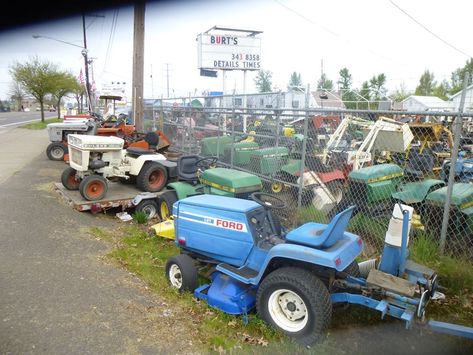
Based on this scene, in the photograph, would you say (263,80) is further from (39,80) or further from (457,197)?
(457,197)

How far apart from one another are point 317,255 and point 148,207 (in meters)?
4.52

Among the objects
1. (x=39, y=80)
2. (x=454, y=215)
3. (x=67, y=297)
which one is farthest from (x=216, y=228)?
(x=39, y=80)

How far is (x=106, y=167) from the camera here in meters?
7.36

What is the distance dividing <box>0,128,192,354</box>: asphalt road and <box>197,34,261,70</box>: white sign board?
17520mm

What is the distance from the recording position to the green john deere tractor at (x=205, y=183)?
5.30 meters

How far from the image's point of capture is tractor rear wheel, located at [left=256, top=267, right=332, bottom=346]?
3.04m

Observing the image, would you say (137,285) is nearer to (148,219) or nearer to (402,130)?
(148,219)

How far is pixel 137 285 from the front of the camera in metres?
4.12

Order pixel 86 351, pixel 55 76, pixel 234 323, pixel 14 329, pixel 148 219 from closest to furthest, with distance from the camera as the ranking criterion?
pixel 86 351, pixel 14 329, pixel 234 323, pixel 148 219, pixel 55 76

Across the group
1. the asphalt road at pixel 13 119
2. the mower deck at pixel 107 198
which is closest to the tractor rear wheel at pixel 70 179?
the mower deck at pixel 107 198

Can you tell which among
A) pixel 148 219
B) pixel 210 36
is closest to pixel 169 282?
pixel 148 219

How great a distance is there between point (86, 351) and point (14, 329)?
Answer: 0.69m

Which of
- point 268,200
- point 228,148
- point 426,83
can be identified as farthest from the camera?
point 426,83

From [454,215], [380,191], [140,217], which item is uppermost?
[380,191]
